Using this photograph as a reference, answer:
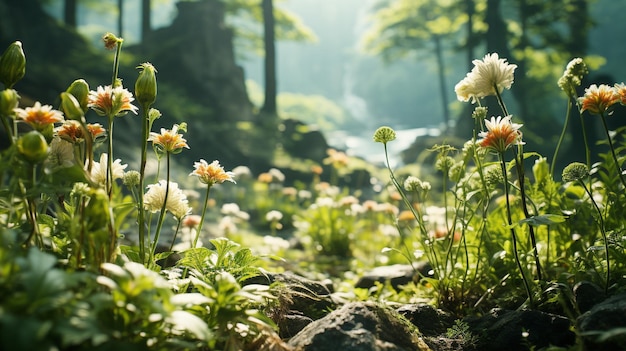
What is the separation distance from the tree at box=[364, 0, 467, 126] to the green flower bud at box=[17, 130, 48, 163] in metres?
21.4

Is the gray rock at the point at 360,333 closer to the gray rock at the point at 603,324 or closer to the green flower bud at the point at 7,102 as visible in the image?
the gray rock at the point at 603,324

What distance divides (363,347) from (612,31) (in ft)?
126

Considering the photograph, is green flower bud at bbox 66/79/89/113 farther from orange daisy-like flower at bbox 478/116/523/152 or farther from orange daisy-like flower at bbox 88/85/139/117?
orange daisy-like flower at bbox 478/116/523/152

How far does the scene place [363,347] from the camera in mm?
1375

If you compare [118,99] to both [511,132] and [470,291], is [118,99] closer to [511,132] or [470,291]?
[511,132]

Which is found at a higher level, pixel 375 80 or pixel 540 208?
pixel 375 80

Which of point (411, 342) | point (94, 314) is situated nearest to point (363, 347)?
point (411, 342)

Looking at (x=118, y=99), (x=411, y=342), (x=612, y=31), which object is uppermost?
(x=612, y=31)

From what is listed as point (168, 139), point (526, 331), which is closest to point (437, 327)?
point (526, 331)

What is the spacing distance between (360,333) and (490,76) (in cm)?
104

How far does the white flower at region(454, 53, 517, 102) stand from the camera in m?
1.74

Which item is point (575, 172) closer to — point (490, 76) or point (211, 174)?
point (490, 76)

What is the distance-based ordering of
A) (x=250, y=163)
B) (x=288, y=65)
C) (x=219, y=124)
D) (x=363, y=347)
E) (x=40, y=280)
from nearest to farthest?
(x=40, y=280)
(x=363, y=347)
(x=250, y=163)
(x=219, y=124)
(x=288, y=65)

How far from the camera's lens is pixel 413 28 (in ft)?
77.0
